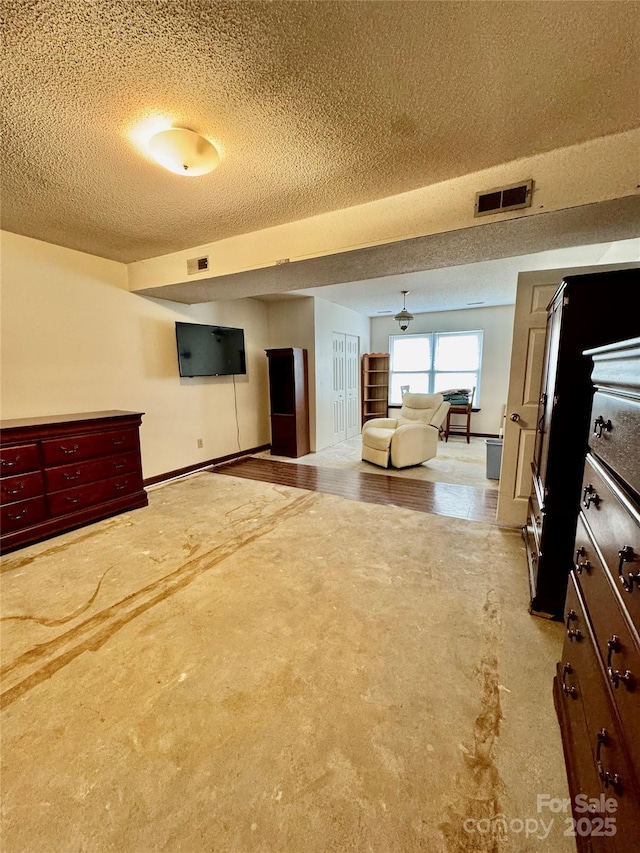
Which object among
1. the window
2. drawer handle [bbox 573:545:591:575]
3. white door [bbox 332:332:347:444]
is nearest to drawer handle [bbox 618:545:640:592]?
drawer handle [bbox 573:545:591:575]

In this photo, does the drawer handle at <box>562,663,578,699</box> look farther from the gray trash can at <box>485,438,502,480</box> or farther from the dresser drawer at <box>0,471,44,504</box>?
Result: the dresser drawer at <box>0,471,44,504</box>

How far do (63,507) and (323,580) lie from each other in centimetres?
223

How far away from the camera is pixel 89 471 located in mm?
2914

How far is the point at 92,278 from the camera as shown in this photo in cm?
335

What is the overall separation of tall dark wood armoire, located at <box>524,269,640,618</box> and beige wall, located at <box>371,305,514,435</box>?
4.95 meters

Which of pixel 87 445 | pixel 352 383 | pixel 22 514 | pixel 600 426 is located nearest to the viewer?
pixel 600 426

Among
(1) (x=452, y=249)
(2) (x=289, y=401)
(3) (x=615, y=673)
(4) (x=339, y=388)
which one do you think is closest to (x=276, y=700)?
(3) (x=615, y=673)

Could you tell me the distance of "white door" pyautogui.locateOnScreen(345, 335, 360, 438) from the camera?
6.51 m

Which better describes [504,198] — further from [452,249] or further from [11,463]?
[11,463]

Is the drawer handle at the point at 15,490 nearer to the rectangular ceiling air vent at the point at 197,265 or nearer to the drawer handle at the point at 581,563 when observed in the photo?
the rectangular ceiling air vent at the point at 197,265

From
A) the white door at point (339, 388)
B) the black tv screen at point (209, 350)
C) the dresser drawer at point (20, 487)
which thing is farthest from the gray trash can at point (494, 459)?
the dresser drawer at point (20, 487)

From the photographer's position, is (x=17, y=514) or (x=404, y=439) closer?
(x=17, y=514)

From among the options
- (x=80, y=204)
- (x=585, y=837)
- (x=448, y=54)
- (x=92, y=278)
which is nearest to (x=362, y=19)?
(x=448, y=54)

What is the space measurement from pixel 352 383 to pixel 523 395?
4.22 metres
